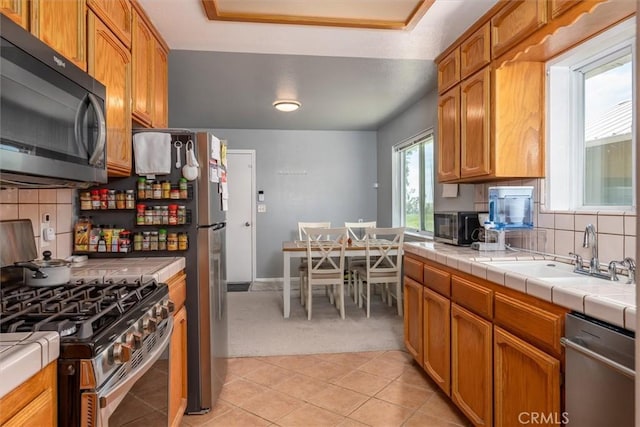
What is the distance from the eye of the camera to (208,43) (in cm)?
244

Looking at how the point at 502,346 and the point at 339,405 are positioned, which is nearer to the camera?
the point at 502,346

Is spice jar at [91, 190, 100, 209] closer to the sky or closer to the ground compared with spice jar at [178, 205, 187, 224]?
closer to the sky

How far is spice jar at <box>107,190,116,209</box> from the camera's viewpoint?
1.96 metres

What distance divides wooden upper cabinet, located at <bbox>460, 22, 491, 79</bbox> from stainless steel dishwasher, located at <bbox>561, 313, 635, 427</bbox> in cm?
159

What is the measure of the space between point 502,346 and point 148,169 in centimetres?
196

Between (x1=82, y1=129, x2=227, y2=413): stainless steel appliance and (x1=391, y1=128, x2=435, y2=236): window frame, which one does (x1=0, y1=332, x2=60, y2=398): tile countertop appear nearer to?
(x1=82, y1=129, x2=227, y2=413): stainless steel appliance

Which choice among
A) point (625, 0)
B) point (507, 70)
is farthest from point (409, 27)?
point (625, 0)

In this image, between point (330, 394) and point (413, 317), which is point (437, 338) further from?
point (330, 394)

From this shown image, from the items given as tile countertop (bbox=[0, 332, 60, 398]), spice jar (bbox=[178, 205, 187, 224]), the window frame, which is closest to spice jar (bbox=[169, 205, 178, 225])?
spice jar (bbox=[178, 205, 187, 224])

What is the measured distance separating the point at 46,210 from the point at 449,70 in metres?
2.61

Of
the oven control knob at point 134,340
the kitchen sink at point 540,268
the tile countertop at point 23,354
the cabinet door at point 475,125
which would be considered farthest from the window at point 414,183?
the tile countertop at point 23,354

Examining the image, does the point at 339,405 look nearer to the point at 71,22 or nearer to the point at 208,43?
the point at 71,22

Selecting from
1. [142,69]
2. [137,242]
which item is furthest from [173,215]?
[142,69]

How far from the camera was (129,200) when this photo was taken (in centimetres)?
198
